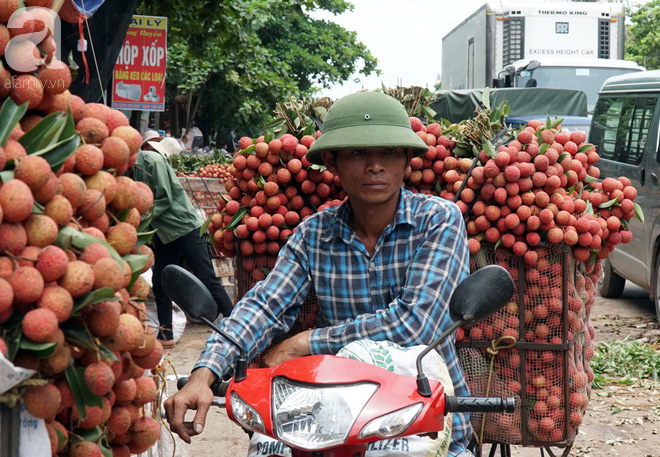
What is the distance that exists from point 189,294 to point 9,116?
1.00 meters

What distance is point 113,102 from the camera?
9016 millimetres

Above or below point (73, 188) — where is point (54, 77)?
above

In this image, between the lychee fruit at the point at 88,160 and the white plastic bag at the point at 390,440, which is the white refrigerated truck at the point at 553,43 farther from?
the lychee fruit at the point at 88,160

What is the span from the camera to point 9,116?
4.83 ft

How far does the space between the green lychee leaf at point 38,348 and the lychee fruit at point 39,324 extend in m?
0.01

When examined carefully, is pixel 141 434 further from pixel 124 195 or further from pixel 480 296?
A: pixel 480 296

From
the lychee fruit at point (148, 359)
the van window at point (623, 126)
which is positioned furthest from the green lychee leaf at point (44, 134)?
the van window at point (623, 126)

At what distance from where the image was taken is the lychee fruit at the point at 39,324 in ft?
4.26

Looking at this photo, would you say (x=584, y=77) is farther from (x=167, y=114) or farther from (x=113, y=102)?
(x=167, y=114)

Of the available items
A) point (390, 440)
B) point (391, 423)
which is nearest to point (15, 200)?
point (391, 423)

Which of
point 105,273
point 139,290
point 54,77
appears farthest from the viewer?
point 139,290

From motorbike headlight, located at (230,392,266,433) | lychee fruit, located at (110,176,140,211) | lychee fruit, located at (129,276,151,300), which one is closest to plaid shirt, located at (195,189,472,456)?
motorbike headlight, located at (230,392,266,433)

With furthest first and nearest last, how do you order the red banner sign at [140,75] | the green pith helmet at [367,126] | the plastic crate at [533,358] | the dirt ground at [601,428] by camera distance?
the red banner sign at [140,75] < the dirt ground at [601,428] < the plastic crate at [533,358] < the green pith helmet at [367,126]

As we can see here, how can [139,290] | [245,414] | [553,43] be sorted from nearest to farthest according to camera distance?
[139,290]
[245,414]
[553,43]
